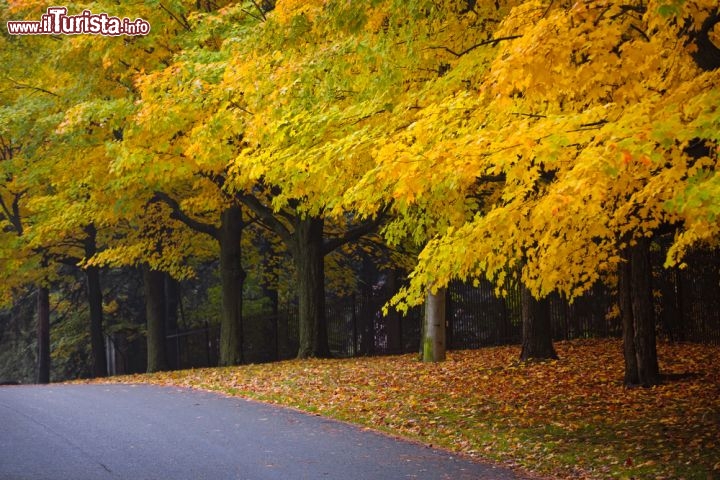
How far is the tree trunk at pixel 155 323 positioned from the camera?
25562 mm

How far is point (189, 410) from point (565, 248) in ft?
17.8

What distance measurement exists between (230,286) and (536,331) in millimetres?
8854

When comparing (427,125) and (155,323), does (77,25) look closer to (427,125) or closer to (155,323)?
(155,323)

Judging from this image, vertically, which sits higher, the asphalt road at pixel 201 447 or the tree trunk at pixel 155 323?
the tree trunk at pixel 155 323

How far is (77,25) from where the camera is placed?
19.1 meters

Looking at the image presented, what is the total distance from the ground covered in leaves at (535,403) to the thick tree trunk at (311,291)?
6.29 feet

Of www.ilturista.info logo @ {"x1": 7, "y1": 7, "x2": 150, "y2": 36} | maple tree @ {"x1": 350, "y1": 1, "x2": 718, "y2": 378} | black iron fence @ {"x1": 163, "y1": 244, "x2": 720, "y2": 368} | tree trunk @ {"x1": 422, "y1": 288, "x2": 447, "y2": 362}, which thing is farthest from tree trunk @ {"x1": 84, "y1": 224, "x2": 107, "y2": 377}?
maple tree @ {"x1": 350, "y1": 1, "x2": 718, "y2": 378}

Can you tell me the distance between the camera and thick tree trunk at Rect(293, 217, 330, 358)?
69.1 feet

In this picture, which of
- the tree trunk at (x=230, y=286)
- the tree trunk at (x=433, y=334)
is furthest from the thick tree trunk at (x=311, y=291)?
the tree trunk at (x=433, y=334)

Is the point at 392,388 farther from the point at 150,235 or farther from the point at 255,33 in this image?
the point at 150,235

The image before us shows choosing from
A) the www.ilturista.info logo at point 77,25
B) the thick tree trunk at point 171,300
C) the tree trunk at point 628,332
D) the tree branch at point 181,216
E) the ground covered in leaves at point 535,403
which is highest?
the www.ilturista.info logo at point 77,25

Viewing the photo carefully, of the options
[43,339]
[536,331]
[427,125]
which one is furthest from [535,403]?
[43,339]

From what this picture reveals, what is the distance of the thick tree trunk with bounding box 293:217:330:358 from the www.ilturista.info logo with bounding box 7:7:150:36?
5.95 metres

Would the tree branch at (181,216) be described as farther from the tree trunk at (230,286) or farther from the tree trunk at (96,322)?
the tree trunk at (96,322)
